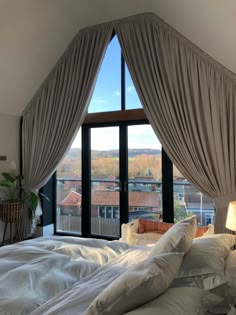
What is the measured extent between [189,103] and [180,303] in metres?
2.63

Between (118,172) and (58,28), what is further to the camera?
(118,172)

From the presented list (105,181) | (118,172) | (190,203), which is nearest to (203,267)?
(190,203)

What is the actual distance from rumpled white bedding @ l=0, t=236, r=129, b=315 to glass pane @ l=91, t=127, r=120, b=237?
204cm

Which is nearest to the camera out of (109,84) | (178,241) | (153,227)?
(178,241)

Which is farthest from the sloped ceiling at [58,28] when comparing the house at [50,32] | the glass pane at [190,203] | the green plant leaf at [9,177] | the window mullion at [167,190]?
the glass pane at [190,203]

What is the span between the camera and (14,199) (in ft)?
14.3

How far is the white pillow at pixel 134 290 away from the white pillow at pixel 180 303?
37 millimetres

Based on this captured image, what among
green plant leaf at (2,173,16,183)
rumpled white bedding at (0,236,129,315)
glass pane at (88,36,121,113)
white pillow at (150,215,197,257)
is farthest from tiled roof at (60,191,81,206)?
white pillow at (150,215,197,257)

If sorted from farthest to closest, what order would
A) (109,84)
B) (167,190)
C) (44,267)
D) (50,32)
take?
(109,84) < (167,190) < (50,32) < (44,267)

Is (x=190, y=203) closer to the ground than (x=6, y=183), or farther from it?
closer to the ground

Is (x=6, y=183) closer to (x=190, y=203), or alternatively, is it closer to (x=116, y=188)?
(x=116, y=188)

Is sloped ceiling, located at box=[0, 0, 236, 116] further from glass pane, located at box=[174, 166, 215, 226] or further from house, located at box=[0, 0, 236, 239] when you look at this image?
glass pane, located at box=[174, 166, 215, 226]

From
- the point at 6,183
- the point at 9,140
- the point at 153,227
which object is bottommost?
the point at 153,227

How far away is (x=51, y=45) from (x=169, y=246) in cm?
362
